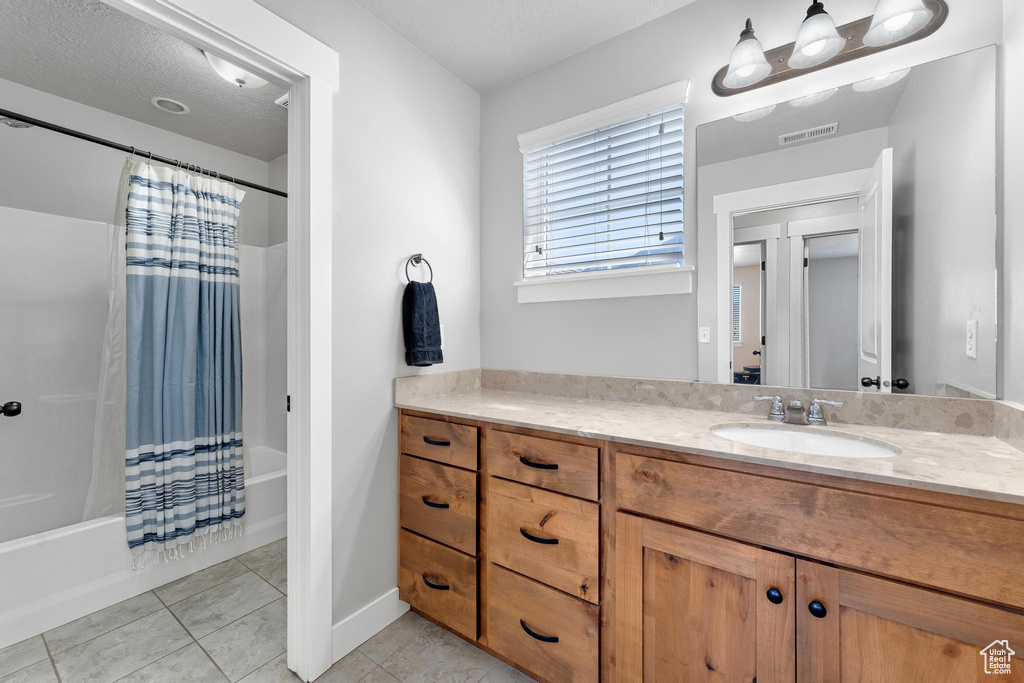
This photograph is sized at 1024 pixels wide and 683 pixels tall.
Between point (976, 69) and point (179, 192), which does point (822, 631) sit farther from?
point (179, 192)

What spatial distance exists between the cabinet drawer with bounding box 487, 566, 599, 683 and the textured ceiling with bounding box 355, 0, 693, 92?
2123 mm

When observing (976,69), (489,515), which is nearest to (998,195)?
(976,69)

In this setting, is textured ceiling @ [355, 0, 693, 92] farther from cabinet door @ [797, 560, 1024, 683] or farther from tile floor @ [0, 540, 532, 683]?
tile floor @ [0, 540, 532, 683]

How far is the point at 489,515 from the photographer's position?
4.87 feet

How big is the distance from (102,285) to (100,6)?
4.49 feet

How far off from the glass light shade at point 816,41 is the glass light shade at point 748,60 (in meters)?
0.09

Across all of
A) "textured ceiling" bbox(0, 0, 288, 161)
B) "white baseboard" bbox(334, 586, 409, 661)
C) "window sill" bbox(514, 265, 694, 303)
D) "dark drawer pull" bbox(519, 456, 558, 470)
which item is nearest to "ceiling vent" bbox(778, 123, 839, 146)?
"window sill" bbox(514, 265, 694, 303)

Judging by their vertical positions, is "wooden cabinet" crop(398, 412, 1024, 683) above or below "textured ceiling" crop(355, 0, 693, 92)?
below

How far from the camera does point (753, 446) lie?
42.2 inches

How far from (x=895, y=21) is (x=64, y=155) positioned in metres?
3.67

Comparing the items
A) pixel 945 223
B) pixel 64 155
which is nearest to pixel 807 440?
pixel 945 223

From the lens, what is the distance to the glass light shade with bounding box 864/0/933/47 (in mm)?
1201

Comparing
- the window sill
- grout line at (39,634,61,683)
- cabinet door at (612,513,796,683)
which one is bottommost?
grout line at (39,634,61,683)

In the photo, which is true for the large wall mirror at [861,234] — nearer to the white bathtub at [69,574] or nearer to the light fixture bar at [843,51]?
the light fixture bar at [843,51]
